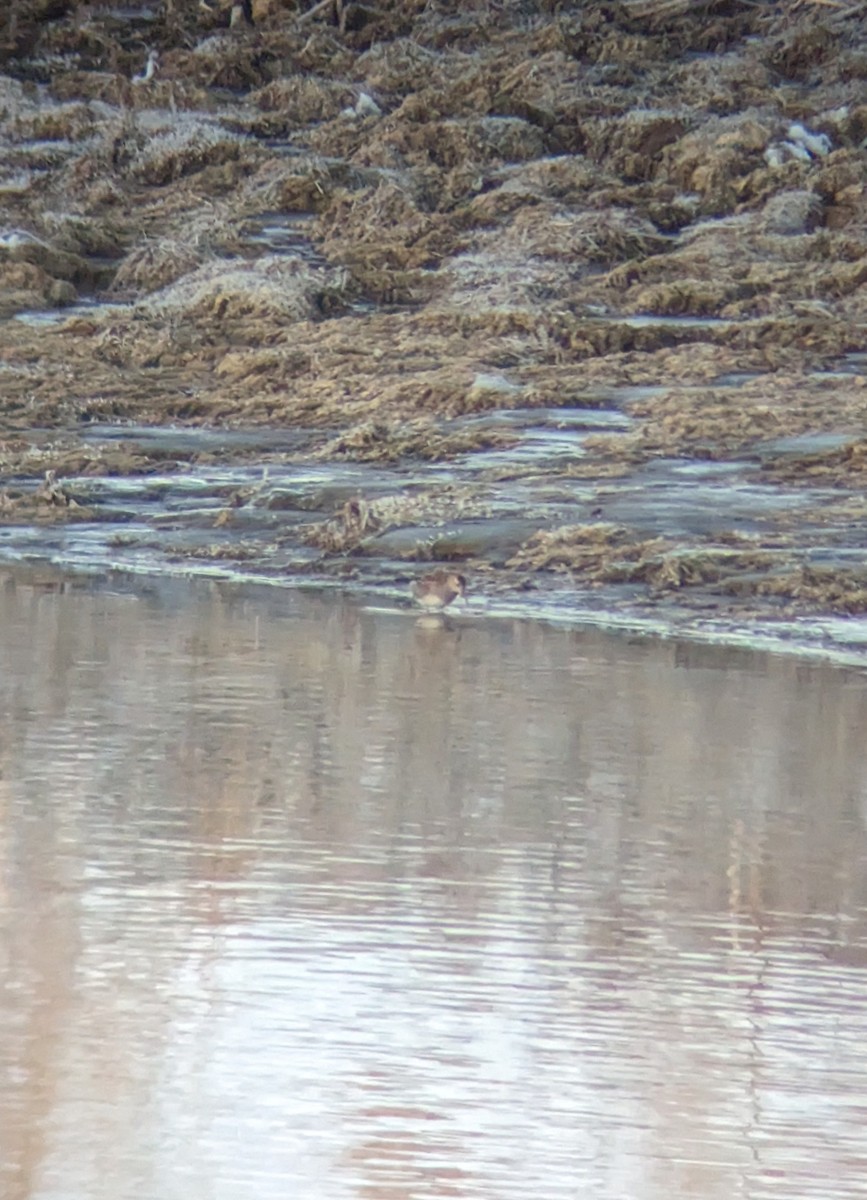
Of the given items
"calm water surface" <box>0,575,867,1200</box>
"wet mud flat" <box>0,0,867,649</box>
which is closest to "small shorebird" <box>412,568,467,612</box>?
"wet mud flat" <box>0,0,867,649</box>

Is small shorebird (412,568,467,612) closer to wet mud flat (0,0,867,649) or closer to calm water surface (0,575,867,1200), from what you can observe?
wet mud flat (0,0,867,649)

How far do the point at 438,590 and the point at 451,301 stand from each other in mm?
6910

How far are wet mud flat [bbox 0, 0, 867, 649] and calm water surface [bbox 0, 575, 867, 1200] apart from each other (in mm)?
2569

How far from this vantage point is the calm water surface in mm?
2479

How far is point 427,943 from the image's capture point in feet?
10.8

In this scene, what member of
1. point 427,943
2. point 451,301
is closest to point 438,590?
point 427,943

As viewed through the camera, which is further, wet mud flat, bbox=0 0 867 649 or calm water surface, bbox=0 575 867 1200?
wet mud flat, bbox=0 0 867 649

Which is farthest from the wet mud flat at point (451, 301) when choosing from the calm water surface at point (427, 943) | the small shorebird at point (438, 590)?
the calm water surface at point (427, 943)

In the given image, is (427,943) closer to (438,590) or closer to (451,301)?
(438,590)

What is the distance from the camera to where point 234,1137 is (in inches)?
97.8

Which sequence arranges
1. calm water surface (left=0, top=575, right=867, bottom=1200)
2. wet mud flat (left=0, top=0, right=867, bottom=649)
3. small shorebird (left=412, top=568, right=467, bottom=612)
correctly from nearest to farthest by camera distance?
calm water surface (left=0, top=575, right=867, bottom=1200)
small shorebird (left=412, top=568, right=467, bottom=612)
wet mud flat (left=0, top=0, right=867, bottom=649)

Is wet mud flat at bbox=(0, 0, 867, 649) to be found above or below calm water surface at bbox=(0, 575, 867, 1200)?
above

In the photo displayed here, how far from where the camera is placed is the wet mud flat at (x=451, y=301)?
9.48 metres

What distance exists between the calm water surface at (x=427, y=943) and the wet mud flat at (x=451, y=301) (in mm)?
2569
